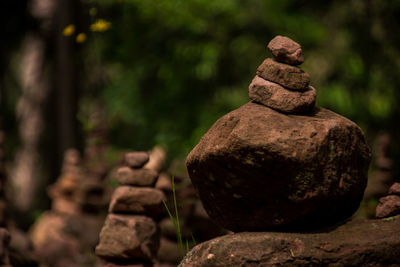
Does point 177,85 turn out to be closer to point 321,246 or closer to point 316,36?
point 316,36

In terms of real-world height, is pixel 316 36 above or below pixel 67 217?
above

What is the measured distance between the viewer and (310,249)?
10.8 feet

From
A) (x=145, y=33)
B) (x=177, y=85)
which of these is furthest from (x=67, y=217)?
(x=145, y=33)

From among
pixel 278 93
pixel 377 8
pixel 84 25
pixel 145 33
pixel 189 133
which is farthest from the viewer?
pixel 84 25

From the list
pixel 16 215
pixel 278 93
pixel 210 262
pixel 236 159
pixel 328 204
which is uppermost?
pixel 278 93

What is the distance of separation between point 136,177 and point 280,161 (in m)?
2.11

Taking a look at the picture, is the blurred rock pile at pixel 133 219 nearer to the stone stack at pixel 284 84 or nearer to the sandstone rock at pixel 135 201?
the sandstone rock at pixel 135 201

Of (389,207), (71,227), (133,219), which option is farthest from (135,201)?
(71,227)

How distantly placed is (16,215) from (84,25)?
5.26 m

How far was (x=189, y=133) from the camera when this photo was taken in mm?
11625

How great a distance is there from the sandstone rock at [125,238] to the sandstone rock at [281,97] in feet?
6.07

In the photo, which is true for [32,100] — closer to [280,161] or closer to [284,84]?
[284,84]

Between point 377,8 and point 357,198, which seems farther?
point 377,8

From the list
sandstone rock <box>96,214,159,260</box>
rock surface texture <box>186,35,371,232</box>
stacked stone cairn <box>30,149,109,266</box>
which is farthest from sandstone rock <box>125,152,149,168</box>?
stacked stone cairn <box>30,149,109,266</box>
